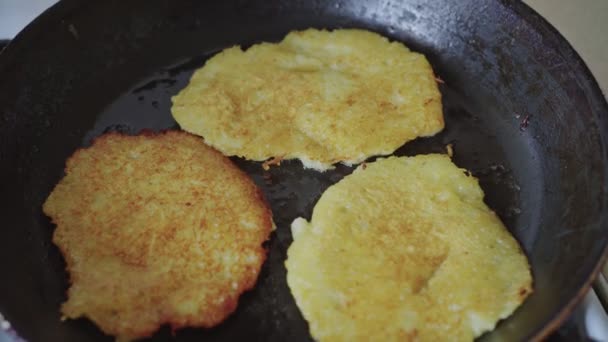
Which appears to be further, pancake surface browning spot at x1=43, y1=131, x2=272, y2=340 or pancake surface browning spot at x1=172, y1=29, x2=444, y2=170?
pancake surface browning spot at x1=172, y1=29, x2=444, y2=170

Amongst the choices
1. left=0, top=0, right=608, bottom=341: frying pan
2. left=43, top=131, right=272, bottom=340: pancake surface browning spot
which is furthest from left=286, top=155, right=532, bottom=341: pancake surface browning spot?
left=43, top=131, right=272, bottom=340: pancake surface browning spot

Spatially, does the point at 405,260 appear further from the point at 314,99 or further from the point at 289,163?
the point at 314,99

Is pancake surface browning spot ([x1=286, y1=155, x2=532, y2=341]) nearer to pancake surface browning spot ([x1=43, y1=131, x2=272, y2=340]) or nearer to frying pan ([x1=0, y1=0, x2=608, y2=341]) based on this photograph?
frying pan ([x1=0, y1=0, x2=608, y2=341])

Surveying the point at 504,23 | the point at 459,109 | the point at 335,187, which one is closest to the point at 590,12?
the point at 504,23

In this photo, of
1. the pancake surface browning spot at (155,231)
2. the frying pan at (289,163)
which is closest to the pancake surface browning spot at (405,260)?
the frying pan at (289,163)

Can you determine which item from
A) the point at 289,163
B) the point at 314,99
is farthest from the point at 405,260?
the point at 314,99
